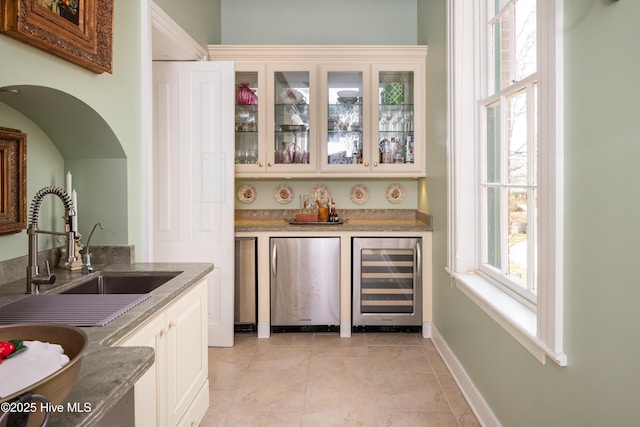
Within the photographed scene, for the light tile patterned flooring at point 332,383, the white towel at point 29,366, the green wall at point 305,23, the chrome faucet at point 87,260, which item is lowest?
the light tile patterned flooring at point 332,383

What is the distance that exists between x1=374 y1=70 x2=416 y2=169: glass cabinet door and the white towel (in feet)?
10.4

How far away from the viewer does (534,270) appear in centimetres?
190

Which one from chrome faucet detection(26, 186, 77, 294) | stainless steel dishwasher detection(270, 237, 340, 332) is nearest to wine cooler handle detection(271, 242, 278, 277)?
stainless steel dishwasher detection(270, 237, 340, 332)

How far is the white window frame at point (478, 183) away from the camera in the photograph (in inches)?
56.4

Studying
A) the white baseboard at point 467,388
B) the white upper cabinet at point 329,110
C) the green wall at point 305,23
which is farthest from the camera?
the green wall at point 305,23

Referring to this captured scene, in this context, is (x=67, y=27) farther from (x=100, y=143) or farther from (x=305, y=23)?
(x=305, y=23)

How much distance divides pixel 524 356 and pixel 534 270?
38 centimetres

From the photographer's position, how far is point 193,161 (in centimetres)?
322

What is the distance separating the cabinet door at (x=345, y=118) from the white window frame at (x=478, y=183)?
1.02m

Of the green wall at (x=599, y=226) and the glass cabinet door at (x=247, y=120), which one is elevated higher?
the glass cabinet door at (x=247, y=120)

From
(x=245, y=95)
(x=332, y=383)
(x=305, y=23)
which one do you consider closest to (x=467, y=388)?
(x=332, y=383)

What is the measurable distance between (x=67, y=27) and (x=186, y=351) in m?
1.39

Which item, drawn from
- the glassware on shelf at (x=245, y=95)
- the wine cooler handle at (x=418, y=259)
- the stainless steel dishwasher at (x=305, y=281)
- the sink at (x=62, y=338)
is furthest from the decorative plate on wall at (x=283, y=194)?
the sink at (x=62, y=338)

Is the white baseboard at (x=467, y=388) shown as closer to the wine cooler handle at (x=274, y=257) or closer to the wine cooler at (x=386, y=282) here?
the wine cooler at (x=386, y=282)
